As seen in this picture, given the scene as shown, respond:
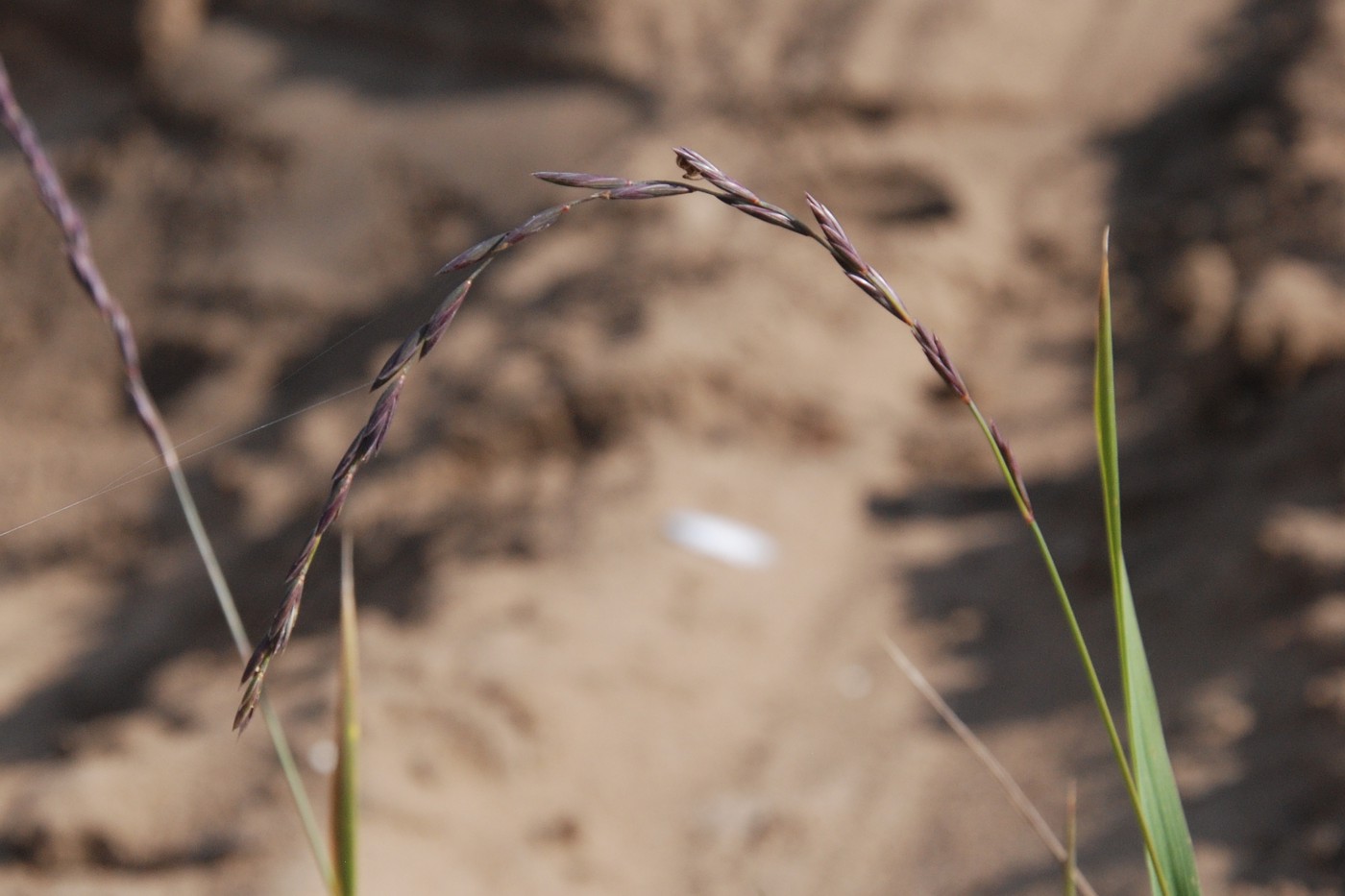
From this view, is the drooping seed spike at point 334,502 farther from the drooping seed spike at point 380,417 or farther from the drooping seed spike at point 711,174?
the drooping seed spike at point 711,174

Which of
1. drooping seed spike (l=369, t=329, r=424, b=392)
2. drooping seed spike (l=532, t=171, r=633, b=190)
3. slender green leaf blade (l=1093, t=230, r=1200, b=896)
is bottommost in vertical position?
slender green leaf blade (l=1093, t=230, r=1200, b=896)

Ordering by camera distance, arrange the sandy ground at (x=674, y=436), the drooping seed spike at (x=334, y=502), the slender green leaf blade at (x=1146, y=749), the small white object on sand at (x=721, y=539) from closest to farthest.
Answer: the drooping seed spike at (x=334, y=502)
the slender green leaf blade at (x=1146, y=749)
the sandy ground at (x=674, y=436)
the small white object on sand at (x=721, y=539)

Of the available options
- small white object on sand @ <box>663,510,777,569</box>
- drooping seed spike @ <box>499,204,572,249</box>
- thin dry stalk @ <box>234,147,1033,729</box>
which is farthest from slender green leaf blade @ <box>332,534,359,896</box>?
small white object on sand @ <box>663,510,777,569</box>

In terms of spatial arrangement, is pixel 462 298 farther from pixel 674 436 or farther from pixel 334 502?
pixel 674 436

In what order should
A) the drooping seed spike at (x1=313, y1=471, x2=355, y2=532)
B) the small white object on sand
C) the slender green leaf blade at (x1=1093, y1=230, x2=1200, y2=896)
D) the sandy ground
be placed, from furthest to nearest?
the small white object on sand → the sandy ground → the slender green leaf blade at (x1=1093, y1=230, x2=1200, y2=896) → the drooping seed spike at (x1=313, y1=471, x2=355, y2=532)

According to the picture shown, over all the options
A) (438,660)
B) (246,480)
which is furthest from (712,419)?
(246,480)

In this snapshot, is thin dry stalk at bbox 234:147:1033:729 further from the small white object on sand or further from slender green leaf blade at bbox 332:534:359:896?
the small white object on sand

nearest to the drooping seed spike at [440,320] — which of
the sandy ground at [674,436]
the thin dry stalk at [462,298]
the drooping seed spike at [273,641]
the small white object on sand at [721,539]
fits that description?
the thin dry stalk at [462,298]

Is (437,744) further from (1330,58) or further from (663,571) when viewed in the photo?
(1330,58)

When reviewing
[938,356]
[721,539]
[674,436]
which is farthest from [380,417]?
[674,436]
